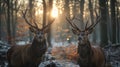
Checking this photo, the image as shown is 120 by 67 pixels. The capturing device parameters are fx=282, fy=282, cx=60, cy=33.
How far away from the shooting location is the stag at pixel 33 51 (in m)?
9.86

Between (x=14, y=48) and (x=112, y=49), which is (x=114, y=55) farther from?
(x=14, y=48)

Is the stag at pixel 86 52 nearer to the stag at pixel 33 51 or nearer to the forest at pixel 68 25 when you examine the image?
the forest at pixel 68 25

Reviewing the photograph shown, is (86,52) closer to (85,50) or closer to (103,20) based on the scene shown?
(85,50)

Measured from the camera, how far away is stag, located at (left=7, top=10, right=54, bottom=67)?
9.86m

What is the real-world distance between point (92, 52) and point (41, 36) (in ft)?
6.19

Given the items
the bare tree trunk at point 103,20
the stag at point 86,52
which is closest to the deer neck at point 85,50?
the stag at point 86,52

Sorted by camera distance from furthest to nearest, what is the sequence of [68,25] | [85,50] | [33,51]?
[68,25]
[33,51]
[85,50]

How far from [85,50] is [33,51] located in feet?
6.27

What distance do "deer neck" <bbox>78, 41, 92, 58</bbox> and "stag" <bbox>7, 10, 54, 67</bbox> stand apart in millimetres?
1253

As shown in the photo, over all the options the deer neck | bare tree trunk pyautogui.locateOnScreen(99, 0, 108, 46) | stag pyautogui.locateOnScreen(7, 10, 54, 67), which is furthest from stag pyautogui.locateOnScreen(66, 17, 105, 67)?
bare tree trunk pyautogui.locateOnScreen(99, 0, 108, 46)

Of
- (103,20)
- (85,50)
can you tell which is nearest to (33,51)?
(85,50)

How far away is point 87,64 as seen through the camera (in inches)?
389

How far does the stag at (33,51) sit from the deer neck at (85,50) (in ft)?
4.11

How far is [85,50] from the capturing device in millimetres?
9703
